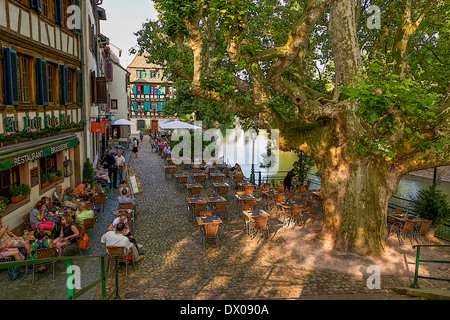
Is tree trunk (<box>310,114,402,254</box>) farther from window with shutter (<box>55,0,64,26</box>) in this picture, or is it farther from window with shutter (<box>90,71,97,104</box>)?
window with shutter (<box>90,71,97,104</box>)

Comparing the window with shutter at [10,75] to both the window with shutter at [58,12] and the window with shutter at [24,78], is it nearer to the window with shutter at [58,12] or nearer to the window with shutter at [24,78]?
the window with shutter at [24,78]

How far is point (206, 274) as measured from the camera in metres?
8.54

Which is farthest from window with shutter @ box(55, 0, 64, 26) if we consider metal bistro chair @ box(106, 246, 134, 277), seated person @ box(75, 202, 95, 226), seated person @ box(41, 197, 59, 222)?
metal bistro chair @ box(106, 246, 134, 277)

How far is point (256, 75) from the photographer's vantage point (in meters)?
10.4

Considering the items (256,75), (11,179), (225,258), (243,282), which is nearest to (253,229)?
(225,258)

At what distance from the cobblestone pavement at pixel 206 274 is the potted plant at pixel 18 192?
2.29 meters

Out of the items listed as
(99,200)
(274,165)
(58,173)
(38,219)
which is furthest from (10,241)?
(274,165)

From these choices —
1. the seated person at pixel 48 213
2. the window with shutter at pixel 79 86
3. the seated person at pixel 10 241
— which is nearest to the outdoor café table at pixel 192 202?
the seated person at pixel 48 213

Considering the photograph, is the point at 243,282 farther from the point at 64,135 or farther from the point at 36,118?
the point at 64,135

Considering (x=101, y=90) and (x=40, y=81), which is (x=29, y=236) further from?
(x=101, y=90)

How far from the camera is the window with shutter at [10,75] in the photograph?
8.49 meters

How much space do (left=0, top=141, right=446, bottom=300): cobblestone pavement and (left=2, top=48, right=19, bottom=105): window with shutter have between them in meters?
4.16
